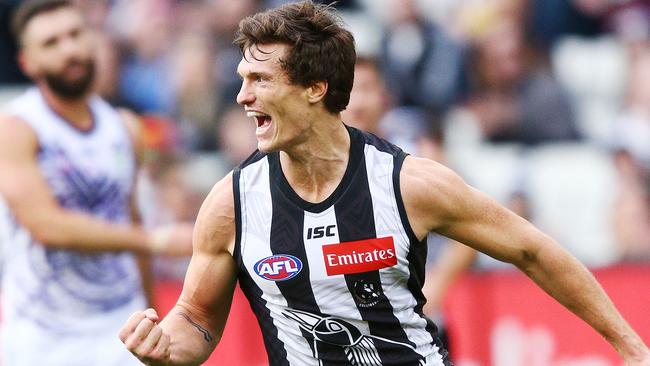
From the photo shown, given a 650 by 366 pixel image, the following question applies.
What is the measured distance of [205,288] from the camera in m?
4.99

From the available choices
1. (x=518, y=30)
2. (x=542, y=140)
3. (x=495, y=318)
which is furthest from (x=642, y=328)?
(x=518, y=30)

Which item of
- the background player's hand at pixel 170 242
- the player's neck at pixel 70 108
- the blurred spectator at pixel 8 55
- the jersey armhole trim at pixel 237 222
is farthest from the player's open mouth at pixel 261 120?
the blurred spectator at pixel 8 55

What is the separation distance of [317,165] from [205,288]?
652 millimetres

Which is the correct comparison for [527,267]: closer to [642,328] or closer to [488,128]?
[642,328]

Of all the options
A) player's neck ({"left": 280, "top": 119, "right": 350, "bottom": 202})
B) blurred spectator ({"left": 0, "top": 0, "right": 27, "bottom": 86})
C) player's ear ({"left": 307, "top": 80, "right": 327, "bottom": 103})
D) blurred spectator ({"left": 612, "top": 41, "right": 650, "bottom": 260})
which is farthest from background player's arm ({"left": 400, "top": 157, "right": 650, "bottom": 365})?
blurred spectator ({"left": 0, "top": 0, "right": 27, "bottom": 86})

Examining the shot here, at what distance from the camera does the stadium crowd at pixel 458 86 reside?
1024 centimetres

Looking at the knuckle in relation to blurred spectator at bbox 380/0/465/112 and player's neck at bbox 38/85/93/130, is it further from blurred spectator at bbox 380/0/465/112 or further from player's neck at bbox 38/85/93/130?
blurred spectator at bbox 380/0/465/112

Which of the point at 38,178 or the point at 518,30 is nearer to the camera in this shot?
the point at 38,178

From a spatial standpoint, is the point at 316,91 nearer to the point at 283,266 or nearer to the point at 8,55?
the point at 283,266

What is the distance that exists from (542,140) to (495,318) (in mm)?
2109

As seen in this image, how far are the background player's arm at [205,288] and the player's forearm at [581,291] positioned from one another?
1.13 m

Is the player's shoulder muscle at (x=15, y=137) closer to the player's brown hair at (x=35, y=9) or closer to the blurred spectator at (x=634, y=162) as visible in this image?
the player's brown hair at (x=35, y=9)

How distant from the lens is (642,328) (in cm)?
855

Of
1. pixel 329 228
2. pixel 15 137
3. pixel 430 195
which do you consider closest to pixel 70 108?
pixel 15 137
